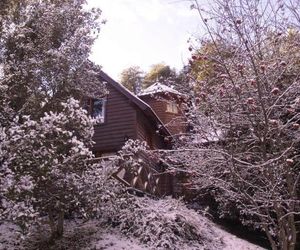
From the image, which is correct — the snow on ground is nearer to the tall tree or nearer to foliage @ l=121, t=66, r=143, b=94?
the tall tree

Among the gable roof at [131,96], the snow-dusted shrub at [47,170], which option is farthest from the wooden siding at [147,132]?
the snow-dusted shrub at [47,170]

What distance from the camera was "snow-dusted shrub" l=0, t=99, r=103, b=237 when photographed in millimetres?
6508

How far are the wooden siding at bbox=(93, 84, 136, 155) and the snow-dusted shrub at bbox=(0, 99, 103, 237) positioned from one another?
23.4ft

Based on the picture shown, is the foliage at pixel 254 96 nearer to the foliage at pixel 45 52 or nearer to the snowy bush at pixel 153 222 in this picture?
the snowy bush at pixel 153 222

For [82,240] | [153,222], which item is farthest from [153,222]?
[82,240]

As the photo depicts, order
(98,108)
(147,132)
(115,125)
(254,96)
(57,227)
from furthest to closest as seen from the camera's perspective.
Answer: (147,132), (98,108), (115,125), (57,227), (254,96)

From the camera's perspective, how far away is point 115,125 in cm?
1708

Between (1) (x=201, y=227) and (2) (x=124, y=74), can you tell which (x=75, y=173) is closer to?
(1) (x=201, y=227)

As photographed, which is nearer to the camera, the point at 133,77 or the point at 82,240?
the point at 82,240

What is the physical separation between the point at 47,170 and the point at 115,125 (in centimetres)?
981

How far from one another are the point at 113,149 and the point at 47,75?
20.2ft

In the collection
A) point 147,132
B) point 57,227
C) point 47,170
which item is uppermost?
point 147,132

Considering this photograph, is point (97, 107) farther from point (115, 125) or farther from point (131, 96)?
point (131, 96)

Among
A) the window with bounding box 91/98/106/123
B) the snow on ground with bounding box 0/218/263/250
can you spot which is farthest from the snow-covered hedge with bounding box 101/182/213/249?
the window with bounding box 91/98/106/123
